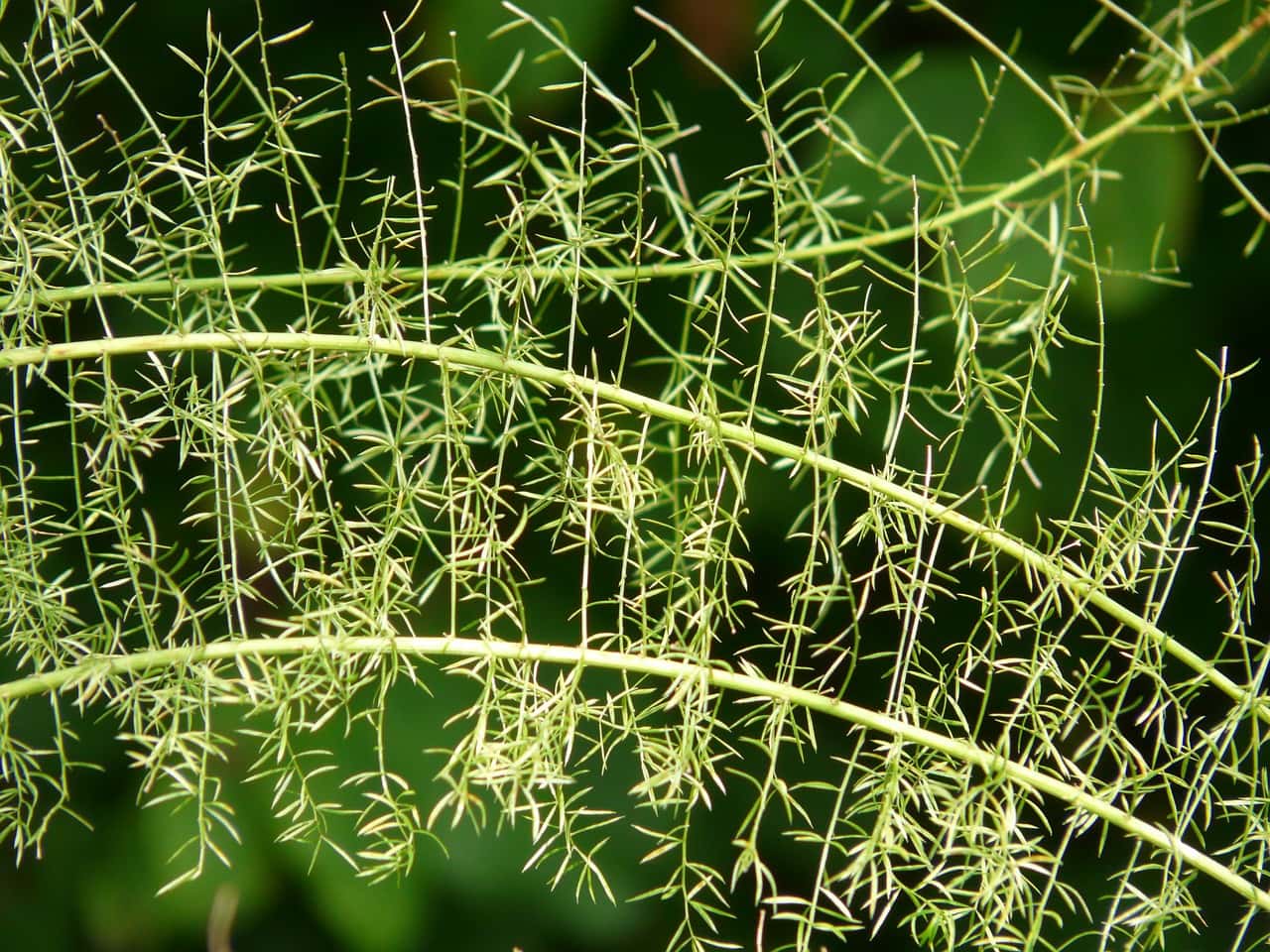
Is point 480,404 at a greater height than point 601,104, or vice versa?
point 480,404

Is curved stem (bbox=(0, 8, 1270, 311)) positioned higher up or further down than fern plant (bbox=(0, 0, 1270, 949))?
higher up

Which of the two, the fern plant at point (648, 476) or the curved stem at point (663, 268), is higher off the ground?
the curved stem at point (663, 268)

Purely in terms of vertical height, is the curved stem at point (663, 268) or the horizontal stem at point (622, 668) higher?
the curved stem at point (663, 268)

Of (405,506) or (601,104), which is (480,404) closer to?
(405,506)

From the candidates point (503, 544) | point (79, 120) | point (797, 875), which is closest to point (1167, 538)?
point (503, 544)

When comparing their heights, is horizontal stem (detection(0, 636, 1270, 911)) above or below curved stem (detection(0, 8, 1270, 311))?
below
